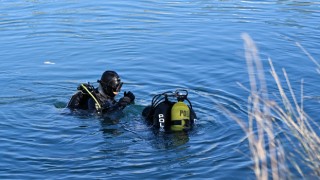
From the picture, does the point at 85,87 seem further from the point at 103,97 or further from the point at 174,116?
the point at 174,116

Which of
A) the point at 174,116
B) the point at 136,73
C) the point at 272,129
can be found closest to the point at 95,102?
the point at 174,116

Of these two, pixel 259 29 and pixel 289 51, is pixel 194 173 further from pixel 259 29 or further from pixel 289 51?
pixel 259 29

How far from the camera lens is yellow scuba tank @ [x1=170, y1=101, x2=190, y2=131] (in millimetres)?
8383

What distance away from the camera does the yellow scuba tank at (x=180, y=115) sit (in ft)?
27.5

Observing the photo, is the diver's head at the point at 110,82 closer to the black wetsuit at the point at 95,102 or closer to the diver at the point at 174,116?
the black wetsuit at the point at 95,102

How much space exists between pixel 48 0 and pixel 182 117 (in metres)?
9.40

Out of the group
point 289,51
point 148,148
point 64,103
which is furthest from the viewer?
point 289,51

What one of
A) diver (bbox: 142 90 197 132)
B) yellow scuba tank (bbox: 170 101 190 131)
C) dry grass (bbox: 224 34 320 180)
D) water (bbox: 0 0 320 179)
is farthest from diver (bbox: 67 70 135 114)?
dry grass (bbox: 224 34 320 180)

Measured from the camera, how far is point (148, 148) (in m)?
8.20

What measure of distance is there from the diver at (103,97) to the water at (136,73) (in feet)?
0.61

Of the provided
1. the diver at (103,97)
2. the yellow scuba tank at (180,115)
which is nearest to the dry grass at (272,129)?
the yellow scuba tank at (180,115)

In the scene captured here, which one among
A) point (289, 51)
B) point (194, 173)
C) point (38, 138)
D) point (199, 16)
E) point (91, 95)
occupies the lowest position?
point (194, 173)

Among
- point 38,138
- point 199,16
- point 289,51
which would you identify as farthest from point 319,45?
point 38,138

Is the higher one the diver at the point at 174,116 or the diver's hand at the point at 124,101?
the diver's hand at the point at 124,101
